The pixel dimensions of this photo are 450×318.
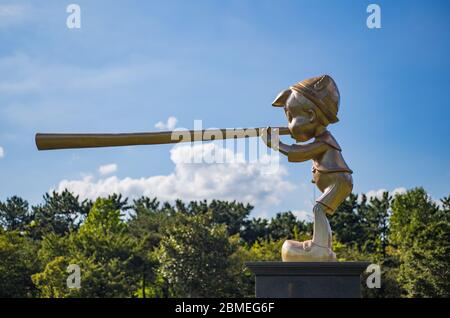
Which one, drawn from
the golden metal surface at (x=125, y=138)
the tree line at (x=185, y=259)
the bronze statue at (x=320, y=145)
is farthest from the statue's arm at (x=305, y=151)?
the tree line at (x=185, y=259)

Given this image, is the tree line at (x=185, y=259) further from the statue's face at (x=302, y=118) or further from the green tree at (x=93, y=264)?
the statue's face at (x=302, y=118)

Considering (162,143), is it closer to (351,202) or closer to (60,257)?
(60,257)

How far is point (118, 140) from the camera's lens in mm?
8047

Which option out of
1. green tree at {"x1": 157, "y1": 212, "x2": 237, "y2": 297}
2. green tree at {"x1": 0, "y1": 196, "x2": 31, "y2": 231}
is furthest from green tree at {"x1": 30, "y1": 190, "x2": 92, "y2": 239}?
green tree at {"x1": 157, "y1": 212, "x2": 237, "y2": 297}

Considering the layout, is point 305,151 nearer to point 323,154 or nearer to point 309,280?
point 323,154

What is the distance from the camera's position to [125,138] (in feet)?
26.4

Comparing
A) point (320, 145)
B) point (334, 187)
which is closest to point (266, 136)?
point (320, 145)

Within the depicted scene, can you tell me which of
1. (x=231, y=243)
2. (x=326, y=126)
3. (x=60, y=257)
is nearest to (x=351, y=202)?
(x=231, y=243)

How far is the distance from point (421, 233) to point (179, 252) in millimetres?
11699

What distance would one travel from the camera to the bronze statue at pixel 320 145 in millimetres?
7980

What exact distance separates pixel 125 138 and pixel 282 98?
213 centimetres

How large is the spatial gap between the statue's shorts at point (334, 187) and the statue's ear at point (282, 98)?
1076 mm

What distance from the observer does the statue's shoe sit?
7664mm
